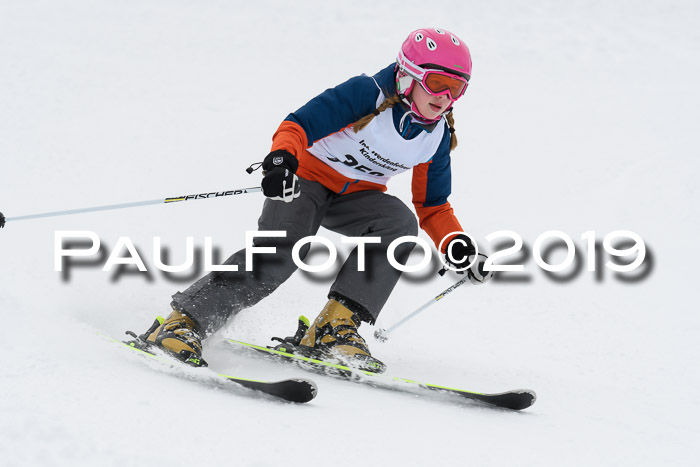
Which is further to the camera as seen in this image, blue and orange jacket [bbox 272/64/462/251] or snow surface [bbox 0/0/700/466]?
blue and orange jacket [bbox 272/64/462/251]

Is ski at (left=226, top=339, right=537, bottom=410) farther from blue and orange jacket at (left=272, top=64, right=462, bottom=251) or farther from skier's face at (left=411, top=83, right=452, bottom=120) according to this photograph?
skier's face at (left=411, top=83, right=452, bottom=120)

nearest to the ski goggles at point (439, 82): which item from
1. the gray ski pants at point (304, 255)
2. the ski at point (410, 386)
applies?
the gray ski pants at point (304, 255)

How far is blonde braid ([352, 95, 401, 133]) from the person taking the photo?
11.4 ft

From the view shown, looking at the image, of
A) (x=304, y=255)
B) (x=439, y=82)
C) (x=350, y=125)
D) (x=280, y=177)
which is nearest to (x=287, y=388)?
(x=280, y=177)

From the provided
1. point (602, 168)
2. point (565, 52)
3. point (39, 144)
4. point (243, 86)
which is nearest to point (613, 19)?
point (565, 52)

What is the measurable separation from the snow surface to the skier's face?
1378mm

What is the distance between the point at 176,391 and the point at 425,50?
1975mm

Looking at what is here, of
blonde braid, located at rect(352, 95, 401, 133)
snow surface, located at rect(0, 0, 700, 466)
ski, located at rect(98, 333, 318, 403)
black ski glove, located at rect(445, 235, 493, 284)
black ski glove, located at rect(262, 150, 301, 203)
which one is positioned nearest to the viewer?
snow surface, located at rect(0, 0, 700, 466)

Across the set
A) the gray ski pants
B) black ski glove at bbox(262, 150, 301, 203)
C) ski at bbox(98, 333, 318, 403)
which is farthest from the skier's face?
ski at bbox(98, 333, 318, 403)

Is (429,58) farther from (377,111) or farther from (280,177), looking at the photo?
(280,177)

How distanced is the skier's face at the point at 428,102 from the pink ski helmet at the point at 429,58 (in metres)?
0.04

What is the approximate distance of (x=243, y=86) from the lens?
9539mm

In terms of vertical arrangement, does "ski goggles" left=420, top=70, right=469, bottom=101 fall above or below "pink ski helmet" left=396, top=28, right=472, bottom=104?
below

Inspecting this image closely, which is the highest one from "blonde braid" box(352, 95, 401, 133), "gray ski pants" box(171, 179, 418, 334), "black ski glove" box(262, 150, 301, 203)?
"blonde braid" box(352, 95, 401, 133)
